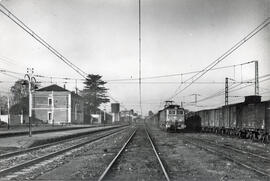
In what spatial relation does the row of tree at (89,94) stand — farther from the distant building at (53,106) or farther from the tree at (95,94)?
the distant building at (53,106)

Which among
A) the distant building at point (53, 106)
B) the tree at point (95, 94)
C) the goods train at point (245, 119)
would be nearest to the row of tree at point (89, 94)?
the tree at point (95, 94)

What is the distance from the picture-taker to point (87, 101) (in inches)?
4387

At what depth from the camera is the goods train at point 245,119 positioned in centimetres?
2523

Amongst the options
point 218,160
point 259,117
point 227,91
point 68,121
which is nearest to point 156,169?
point 218,160

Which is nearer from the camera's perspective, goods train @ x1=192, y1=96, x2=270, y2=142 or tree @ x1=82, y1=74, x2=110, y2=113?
goods train @ x1=192, y1=96, x2=270, y2=142

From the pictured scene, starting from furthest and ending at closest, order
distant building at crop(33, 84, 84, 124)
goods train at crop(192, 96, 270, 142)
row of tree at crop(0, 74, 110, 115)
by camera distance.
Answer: row of tree at crop(0, 74, 110, 115), distant building at crop(33, 84, 84, 124), goods train at crop(192, 96, 270, 142)

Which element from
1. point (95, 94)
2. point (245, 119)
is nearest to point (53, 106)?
point (95, 94)

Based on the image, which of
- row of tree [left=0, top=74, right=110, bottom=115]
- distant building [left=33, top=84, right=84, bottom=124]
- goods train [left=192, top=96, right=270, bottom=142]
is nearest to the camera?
goods train [left=192, top=96, right=270, bottom=142]

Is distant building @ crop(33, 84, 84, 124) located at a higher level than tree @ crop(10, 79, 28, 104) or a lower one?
lower

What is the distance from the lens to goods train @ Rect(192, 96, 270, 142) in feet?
82.8

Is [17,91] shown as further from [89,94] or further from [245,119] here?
[245,119]

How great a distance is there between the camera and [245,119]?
1161 inches

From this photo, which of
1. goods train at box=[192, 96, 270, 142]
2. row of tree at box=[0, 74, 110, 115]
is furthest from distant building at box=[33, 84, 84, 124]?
goods train at box=[192, 96, 270, 142]

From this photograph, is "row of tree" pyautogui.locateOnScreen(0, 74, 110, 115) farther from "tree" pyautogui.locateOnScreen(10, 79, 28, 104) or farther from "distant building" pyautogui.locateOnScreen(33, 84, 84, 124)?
"distant building" pyautogui.locateOnScreen(33, 84, 84, 124)
